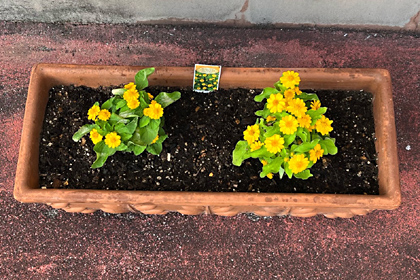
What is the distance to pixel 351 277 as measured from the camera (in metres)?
1.82

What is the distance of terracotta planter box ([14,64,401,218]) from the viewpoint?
1456 millimetres

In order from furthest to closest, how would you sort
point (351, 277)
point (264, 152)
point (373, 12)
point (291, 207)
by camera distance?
point (373, 12) → point (351, 277) → point (291, 207) → point (264, 152)

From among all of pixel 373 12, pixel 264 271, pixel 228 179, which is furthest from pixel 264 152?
pixel 373 12

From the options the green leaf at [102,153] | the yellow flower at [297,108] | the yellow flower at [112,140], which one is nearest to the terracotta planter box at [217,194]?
the green leaf at [102,153]

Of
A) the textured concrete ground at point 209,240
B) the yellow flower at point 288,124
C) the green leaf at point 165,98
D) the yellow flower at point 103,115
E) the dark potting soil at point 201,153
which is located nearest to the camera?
the yellow flower at point 288,124

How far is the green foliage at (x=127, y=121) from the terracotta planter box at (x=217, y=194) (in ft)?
0.57

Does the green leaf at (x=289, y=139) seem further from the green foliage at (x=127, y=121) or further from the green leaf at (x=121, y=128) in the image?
the green leaf at (x=121, y=128)

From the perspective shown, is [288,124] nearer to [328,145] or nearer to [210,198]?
[328,145]

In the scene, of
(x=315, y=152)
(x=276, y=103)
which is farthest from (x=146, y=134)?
(x=315, y=152)

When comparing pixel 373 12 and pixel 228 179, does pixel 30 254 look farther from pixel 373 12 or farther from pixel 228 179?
pixel 373 12

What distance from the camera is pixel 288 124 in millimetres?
1275

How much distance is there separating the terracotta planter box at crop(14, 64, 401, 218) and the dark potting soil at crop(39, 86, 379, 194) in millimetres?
50

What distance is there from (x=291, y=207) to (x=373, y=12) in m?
1.30

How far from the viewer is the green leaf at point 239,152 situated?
146 cm
